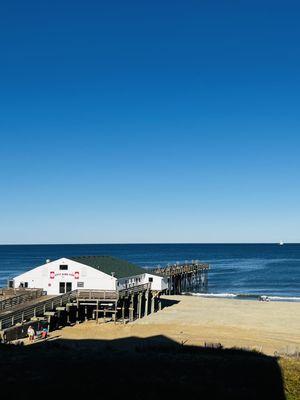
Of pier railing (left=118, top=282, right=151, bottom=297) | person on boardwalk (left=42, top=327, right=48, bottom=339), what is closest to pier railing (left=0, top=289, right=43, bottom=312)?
person on boardwalk (left=42, top=327, right=48, bottom=339)

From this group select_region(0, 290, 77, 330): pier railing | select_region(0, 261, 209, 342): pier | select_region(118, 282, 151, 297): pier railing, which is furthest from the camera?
select_region(118, 282, 151, 297): pier railing

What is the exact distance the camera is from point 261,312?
51719mm

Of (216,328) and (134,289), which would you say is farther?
(134,289)

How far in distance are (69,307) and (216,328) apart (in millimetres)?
12753

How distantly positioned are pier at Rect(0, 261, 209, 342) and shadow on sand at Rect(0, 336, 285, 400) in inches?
557

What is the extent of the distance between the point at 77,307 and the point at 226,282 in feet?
195

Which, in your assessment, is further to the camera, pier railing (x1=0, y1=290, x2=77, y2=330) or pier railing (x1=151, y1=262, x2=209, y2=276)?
pier railing (x1=151, y1=262, x2=209, y2=276)

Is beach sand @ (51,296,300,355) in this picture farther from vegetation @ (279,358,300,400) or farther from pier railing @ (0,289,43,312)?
vegetation @ (279,358,300,400)

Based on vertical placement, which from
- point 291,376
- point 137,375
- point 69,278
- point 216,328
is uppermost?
point 69,278

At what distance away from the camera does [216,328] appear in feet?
134

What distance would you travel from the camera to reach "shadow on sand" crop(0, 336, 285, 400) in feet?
50.0

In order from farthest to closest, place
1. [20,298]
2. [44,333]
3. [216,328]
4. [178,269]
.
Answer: [178,269] → [216,328] → [20,298] → [44,333]

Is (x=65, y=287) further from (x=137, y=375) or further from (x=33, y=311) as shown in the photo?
(x=137, y=375)

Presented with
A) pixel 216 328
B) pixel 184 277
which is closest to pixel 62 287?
pixel 216 328
